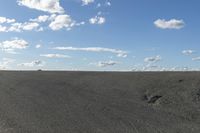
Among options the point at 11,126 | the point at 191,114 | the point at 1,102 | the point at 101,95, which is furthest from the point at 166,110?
the point at 1,102

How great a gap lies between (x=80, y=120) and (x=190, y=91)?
7072 millimetres

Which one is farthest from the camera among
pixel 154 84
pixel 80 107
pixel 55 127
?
pixel 154 84

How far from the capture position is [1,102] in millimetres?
21422

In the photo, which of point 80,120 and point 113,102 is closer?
point 80,120

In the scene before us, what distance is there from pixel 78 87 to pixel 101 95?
3.85 m

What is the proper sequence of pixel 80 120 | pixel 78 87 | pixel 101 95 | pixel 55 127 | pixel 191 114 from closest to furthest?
pixel 55 127
pixel 80 120
pixel 191 114
pixel 101 95
pixel 78 87

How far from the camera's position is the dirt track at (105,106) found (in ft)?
49.5

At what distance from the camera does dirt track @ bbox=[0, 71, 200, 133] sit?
1509 centimetres

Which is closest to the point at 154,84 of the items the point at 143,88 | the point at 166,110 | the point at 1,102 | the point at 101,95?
the point at 143,88

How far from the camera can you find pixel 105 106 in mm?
19344

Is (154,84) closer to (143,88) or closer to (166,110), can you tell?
(143,88)

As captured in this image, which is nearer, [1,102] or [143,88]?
[1,102]

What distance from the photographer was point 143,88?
24.1 m

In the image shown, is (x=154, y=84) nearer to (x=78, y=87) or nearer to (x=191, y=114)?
(x=78, y=87)
